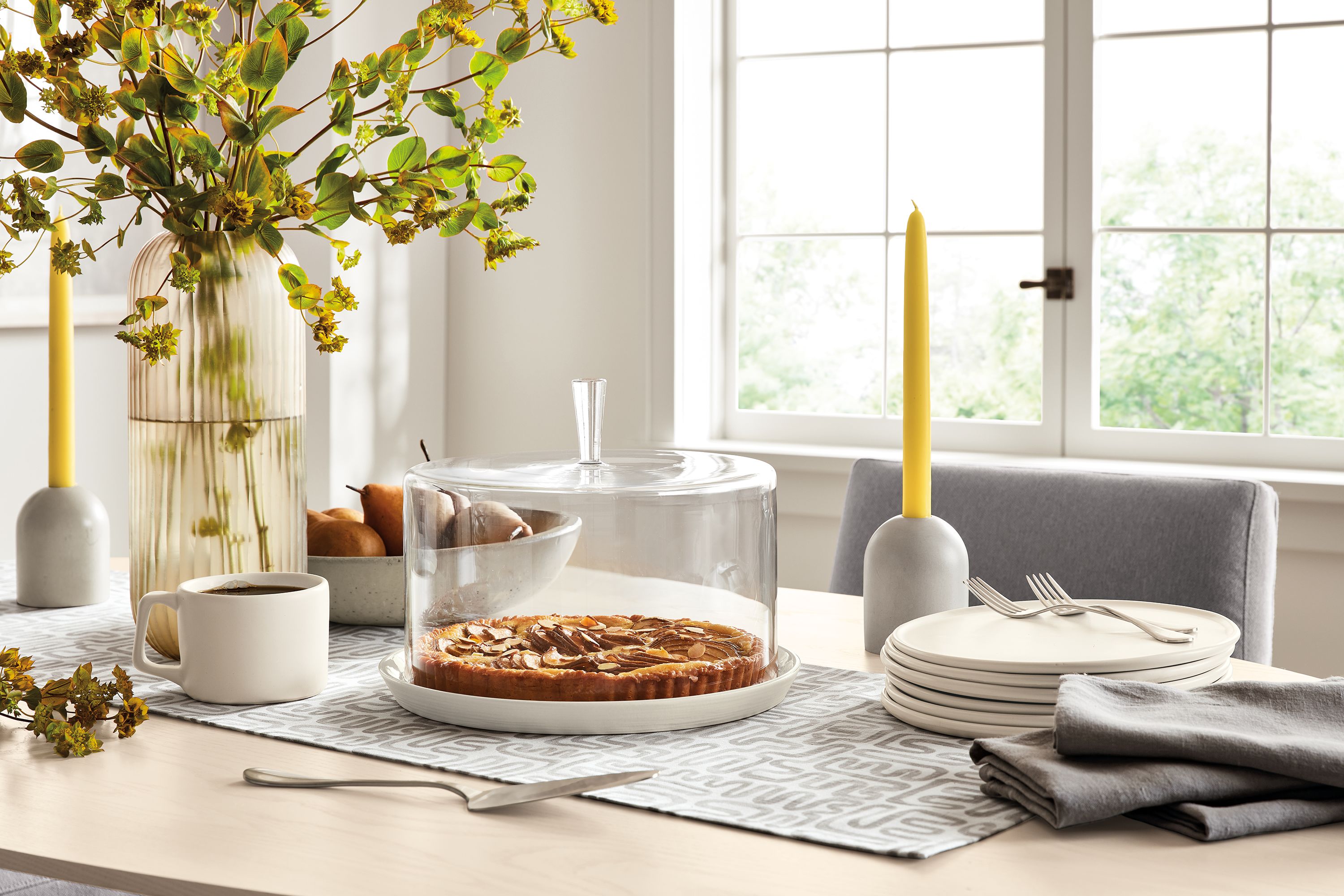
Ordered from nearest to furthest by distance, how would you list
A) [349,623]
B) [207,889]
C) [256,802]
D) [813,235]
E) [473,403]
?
[207,889], [256,802], [349,623], [813,235], [473,403]

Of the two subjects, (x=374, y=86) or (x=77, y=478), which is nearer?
(x=374, y=86)

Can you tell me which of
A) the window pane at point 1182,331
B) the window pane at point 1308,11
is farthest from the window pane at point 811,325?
the window pane at point 1308,11

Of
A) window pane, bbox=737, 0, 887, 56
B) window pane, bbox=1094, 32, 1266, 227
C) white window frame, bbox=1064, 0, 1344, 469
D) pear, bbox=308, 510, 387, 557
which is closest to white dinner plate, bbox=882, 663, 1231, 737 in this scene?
pear, bbox=308, 510, 387, 557

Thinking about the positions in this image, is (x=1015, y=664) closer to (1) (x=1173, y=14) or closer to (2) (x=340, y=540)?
(2) (x=340, y=540)

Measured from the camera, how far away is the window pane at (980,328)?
8.68ft

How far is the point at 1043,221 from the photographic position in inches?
102

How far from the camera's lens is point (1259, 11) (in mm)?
2404

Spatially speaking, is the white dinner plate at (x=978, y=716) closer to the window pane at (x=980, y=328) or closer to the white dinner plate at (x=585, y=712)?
the white dinner plate at (x=585, y=712)

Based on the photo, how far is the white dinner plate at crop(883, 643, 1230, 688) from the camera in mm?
860

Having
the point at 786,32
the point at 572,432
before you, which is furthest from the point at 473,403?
the point at 786,32

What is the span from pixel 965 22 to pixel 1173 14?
385 millimetres

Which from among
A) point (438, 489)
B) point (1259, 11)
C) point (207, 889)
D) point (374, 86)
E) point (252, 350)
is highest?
point (1259, 11)

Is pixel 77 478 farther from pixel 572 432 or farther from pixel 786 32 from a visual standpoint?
pixel 786 32

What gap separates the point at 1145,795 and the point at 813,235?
218 centimetres
